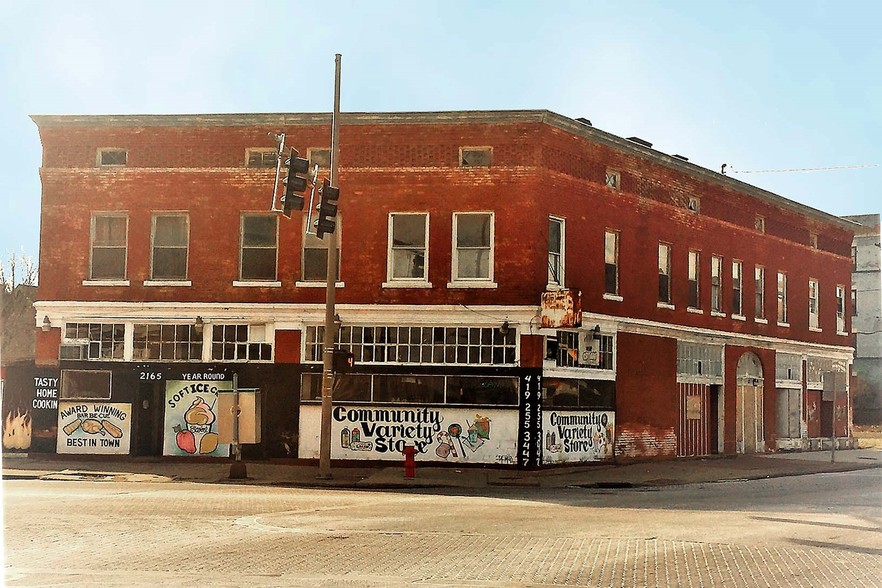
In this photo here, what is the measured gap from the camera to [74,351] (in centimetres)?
3284

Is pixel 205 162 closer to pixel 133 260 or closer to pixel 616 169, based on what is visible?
pixel 133 260

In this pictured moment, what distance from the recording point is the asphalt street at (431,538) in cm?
1230

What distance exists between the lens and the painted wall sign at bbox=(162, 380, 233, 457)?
32.3 metres

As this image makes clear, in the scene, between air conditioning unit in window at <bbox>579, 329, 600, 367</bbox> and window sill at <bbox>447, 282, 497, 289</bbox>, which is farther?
air conditioning unit in window at <bbox>579, 329, 600, 367</bbox>

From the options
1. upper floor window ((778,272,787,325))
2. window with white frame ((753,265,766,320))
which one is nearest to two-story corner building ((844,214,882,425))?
upper floor window ((778,272,787,325))

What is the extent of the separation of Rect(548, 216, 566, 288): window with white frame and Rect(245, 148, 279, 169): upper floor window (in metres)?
7.95

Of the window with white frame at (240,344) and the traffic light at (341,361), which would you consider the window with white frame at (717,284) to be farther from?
the traffic light at (341,361)

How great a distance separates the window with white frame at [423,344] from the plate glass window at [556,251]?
2.24 m

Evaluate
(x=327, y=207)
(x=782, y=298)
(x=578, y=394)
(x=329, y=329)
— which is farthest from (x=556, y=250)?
(x=782, y=298)

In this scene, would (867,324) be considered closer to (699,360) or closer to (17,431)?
(699,360)

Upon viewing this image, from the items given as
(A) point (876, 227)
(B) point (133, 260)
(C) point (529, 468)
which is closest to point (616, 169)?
(C) point (529, 468)

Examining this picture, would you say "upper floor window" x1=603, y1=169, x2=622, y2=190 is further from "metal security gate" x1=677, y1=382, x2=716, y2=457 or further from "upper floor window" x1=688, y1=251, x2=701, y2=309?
"metal security gate" x1=677, y1=382, x2=716, y2=457

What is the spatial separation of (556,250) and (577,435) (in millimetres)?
5163

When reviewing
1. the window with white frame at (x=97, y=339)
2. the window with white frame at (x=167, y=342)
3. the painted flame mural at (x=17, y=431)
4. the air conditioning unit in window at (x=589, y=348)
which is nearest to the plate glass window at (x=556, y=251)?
the air conditioning unit in window at (x=589, y=348)
